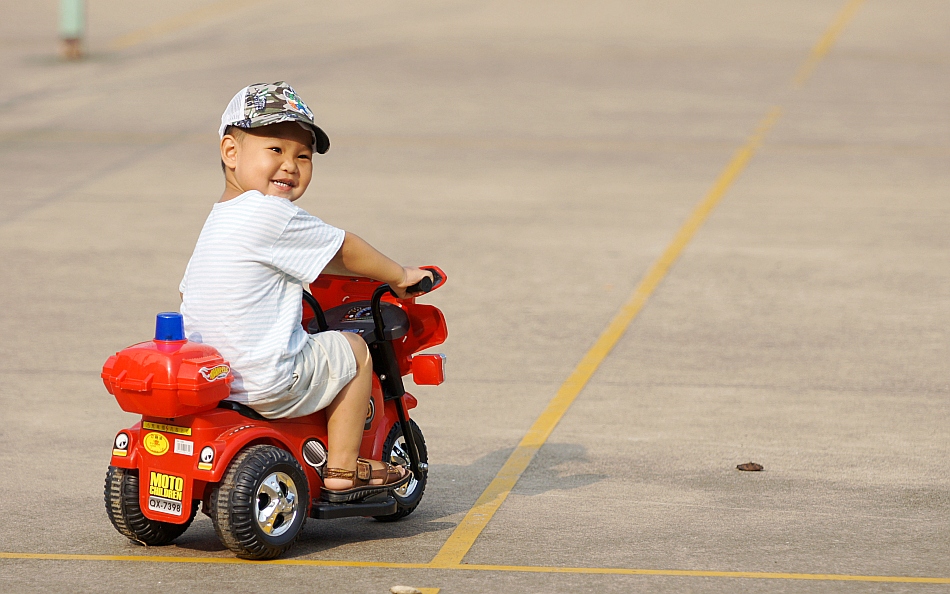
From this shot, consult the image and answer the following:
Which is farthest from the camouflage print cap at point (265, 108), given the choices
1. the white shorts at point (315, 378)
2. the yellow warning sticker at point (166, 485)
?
the yellow warning sticker at point (166, 485)

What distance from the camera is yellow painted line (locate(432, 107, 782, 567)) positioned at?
5570mm

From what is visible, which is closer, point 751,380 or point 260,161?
point 260,161

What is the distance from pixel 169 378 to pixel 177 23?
23.1 meters

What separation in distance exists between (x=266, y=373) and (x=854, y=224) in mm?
8518

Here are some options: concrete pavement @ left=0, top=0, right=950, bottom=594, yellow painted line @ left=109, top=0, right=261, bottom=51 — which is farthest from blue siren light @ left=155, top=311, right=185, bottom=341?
yellow painted line @ left=109, top=0, right=261, bottom=51

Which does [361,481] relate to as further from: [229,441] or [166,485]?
[166,485]

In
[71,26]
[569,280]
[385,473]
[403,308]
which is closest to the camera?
[385,473]

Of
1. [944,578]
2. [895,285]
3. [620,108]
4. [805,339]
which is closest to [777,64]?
[620,108]

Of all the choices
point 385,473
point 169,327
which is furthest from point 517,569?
point 169,327

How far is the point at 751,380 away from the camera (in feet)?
26.8

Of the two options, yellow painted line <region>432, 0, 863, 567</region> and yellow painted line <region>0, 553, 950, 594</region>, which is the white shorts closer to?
yellow painted line <region>0, 553, 950, 594</region>

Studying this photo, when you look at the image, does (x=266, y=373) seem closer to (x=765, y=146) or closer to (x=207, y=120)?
→ (x=765, y=146)

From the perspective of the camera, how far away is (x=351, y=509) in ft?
17.6

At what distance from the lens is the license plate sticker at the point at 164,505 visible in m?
5.01
